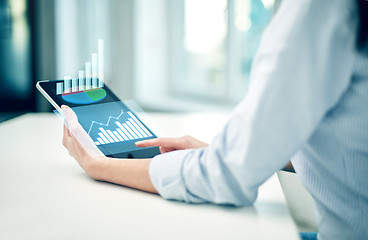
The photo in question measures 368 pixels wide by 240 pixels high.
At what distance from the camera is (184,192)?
2.02 feet

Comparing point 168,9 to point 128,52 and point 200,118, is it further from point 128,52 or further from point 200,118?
point 200,118

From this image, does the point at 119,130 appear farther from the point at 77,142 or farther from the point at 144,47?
the point at 144,47

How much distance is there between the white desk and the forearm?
0.01m

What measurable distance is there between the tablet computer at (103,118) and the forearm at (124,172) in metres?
0.05

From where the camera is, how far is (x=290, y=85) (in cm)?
53

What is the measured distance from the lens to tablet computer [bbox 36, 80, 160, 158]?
777 mm

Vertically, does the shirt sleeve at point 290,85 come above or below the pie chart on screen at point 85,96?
above

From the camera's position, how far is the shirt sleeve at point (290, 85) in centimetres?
52

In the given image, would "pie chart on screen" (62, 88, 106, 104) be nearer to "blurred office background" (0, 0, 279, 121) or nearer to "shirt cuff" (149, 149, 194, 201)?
"shirt cuff" (149, 149, 194, 201)

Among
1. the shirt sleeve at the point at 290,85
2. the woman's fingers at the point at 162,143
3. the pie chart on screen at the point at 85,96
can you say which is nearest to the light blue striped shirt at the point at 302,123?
the shirt sleeve at the point at 290,85

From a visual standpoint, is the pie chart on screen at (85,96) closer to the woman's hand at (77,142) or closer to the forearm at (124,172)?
the woman's hand at (77,142)

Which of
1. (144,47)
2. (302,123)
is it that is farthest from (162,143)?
(144,47)

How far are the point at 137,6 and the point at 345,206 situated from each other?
2258mm

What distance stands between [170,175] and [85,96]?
32cm
